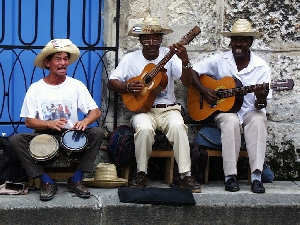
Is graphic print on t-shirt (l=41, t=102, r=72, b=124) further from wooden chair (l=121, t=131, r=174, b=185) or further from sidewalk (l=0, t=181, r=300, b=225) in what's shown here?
wooden chair (l=121, t=131, r=174, b=185)

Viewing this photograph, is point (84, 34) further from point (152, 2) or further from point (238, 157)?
point (238, 157)

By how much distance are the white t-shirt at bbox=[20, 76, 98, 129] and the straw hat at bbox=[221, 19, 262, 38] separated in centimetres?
143

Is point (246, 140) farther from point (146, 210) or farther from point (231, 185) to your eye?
point (146, 210)

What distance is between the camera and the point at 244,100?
677 cm

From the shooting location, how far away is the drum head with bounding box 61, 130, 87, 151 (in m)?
6.00

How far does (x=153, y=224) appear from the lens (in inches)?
234

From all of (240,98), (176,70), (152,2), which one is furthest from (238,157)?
(152,2)

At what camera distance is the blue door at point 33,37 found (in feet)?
23.0

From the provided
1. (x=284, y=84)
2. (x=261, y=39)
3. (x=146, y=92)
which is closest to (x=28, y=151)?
(x=146, y=92)

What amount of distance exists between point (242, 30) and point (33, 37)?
1972 mm

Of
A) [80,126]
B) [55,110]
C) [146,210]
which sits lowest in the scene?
[146,210]

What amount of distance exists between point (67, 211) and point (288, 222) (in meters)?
1.79

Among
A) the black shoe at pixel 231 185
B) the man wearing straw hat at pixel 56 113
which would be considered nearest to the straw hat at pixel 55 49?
the man wearing straw hat at pixel 56 113

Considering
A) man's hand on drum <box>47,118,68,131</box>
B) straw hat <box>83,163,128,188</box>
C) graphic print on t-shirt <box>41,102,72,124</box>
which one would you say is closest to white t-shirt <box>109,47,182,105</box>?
graphic print on t-shirt <box>41,102,72,124</box>
